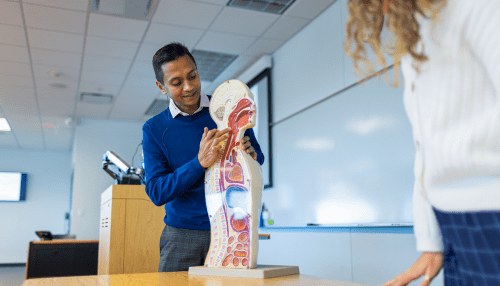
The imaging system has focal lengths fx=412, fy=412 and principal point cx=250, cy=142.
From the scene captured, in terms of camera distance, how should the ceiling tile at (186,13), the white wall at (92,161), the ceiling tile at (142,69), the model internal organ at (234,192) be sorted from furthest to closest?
the white wall at (92,161), the ceiling tile at (142,69), the ceiling tile at (186,13), the model internal organ at (234,192)

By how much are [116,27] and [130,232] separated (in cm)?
229

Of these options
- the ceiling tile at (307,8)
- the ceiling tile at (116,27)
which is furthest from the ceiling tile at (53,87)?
the ceiling tile at (307,8)

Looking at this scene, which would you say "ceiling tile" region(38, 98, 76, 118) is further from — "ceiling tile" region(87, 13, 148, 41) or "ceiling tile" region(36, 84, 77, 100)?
"ceiling tile" region(87, 13, 148, 41)

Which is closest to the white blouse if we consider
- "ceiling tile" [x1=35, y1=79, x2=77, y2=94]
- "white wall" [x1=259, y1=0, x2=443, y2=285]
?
"white wall" [x1=259, y1=0, x2=443, y2=285]

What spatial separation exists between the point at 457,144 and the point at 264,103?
392cm

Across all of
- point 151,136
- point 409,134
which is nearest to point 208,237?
point 151,136

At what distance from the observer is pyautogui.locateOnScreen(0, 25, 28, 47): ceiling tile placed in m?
3.67

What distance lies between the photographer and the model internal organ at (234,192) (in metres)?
1.06

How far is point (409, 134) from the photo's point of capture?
2494mm

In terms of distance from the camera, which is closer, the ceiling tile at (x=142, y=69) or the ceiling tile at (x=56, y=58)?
the ceiling tile at (x=56, y=58)

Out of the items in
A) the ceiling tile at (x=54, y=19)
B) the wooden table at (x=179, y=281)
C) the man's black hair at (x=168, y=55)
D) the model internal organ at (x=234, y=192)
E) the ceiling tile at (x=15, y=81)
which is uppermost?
the ceiling tile at (x=54, y=19)

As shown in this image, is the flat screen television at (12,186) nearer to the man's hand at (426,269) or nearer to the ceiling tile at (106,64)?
the ceiling tile at (106,64)

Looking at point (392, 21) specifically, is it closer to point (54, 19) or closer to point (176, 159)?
point (176, 159)

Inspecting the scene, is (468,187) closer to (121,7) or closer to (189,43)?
(121,7)
